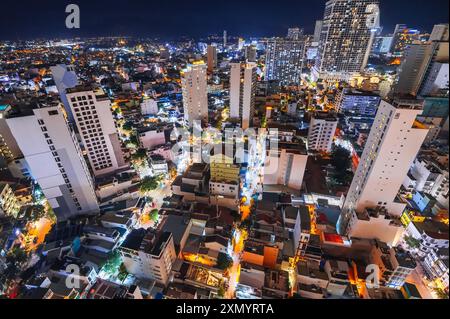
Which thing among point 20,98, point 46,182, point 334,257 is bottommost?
point 334,257

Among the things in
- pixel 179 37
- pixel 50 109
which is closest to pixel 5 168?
pixel 50 109

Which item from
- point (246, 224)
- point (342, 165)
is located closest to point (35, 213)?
point (246, 224)

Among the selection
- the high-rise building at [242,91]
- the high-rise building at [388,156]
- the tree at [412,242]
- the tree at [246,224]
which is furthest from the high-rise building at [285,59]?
the tree at [412,242]

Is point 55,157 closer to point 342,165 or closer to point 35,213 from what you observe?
point 35,213

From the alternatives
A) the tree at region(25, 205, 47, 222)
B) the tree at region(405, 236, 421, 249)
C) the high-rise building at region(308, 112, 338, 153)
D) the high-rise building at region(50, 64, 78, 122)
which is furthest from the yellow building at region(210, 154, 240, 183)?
the high-rise building at region(50, 64, 78, 122)

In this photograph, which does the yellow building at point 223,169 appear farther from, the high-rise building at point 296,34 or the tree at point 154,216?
the high-rise building at point 296,34

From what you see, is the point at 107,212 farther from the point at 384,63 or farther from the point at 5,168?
the point at 384,63

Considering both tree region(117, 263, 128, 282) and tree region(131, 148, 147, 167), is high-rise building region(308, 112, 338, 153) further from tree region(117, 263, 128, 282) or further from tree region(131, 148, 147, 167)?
tree region(117, 263, 128, 282)
